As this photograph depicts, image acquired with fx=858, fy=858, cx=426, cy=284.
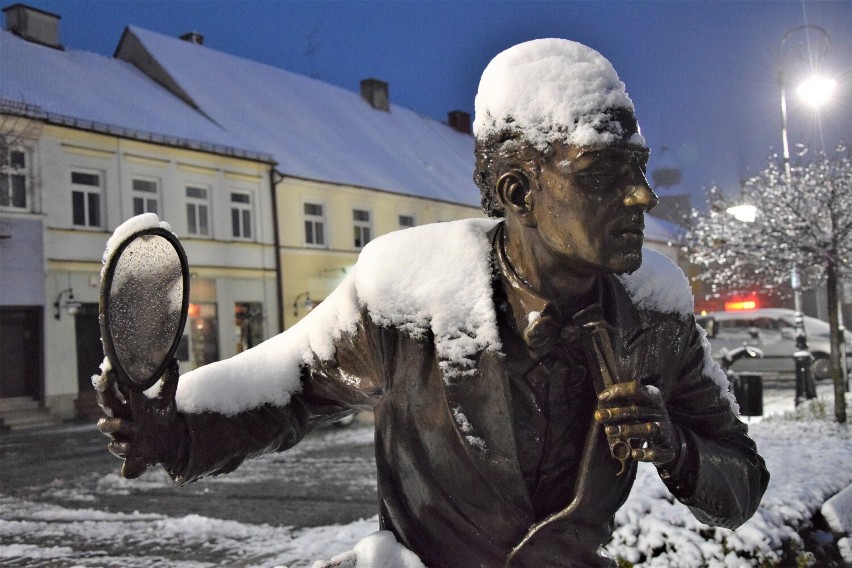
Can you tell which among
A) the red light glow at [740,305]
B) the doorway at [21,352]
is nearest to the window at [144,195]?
the doorway at [21,352]

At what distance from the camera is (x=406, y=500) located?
5.92 ft

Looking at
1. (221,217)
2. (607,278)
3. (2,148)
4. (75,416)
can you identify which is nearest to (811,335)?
(221,217)

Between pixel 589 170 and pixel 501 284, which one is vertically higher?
pixel 589 170

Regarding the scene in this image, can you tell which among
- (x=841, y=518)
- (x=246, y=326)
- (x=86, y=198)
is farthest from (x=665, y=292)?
(x=246, y=326)

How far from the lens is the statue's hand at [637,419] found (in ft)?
5.03

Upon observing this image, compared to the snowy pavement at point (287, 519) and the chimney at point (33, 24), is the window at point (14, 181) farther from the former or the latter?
the snowy pavement at point (287, 519)

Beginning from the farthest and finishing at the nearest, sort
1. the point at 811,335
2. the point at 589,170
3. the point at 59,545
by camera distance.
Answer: the point at 811,335, the point at 59,545, the point at 589,170

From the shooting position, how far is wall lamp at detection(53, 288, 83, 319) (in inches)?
771

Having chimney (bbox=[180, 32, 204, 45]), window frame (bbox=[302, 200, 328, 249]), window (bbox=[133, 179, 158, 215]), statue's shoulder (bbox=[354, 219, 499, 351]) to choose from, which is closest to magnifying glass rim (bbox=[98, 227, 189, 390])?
statue's shoulder (bbox=[354, 219, 499, 351])

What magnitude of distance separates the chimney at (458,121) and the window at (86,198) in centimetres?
1974

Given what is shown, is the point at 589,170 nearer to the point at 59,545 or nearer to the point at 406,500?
the point at 406,500

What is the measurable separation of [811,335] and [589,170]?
22.2m

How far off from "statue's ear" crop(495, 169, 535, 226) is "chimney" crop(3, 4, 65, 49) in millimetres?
24584

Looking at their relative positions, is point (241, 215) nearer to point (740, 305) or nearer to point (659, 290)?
point (740, 305)
